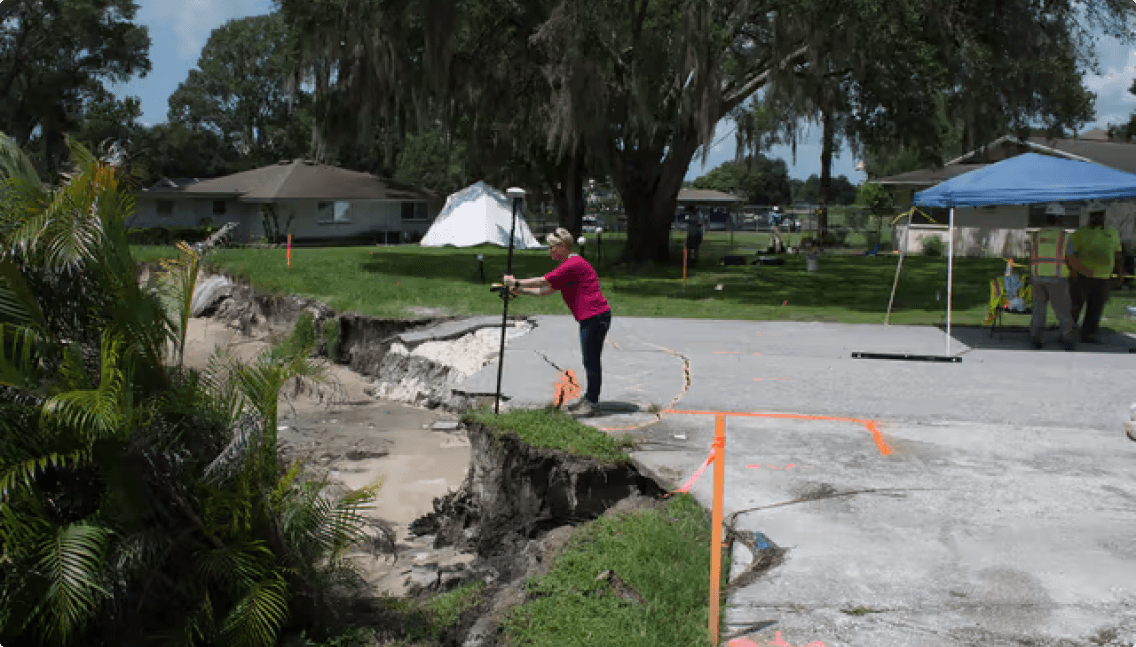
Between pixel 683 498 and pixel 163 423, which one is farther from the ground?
pixel 163 423

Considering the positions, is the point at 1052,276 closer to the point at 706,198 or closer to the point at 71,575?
the point at 71,575

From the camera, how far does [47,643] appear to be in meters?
5.75

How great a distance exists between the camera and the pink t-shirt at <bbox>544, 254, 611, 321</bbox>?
909cm

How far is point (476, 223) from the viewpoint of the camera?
120ft

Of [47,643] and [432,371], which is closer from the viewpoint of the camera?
[47,643]

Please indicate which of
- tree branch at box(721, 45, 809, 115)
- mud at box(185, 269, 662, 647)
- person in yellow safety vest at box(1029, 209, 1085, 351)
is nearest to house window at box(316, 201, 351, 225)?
tree branch at box(721, 45, 809, 115)

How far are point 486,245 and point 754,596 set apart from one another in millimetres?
32814

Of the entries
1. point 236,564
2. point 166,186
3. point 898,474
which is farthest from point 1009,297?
point 166,186

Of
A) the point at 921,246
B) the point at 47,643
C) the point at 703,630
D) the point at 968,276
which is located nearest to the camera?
the point at 703,630

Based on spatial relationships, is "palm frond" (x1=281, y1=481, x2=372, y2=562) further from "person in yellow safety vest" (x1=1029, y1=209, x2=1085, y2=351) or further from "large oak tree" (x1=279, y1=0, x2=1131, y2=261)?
"large oak tree" (x1=279, y1=0, x2=1131, y2=261)

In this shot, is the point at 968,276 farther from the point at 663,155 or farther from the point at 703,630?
the point at 703,630

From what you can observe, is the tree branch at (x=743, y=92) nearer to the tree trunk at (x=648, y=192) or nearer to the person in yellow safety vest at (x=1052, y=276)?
the tree trunk at (x=648, y=192)

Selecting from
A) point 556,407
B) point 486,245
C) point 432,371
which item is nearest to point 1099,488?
point 556,407

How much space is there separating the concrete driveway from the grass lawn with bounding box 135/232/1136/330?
3.87 metres
